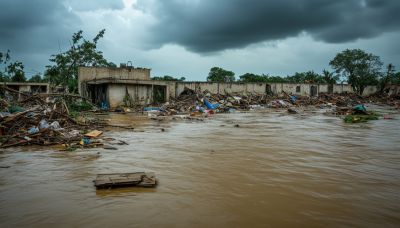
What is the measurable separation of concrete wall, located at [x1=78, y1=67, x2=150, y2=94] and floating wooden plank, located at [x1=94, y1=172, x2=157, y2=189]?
19.5 metres

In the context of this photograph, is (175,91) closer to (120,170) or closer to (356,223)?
(120,170)

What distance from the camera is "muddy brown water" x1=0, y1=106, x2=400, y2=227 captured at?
322 centimetres

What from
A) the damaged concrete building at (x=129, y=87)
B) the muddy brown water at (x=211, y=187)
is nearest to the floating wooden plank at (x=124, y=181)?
the muddy brown water at (x=211, y=187)

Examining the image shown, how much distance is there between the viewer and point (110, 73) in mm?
24641

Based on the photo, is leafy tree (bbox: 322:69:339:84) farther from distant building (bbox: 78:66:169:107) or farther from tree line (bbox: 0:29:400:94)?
distant building (bbox: 78:66:169:107)

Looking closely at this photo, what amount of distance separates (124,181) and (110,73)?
71.7 feet

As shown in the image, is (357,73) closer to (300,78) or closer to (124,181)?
(300,78)

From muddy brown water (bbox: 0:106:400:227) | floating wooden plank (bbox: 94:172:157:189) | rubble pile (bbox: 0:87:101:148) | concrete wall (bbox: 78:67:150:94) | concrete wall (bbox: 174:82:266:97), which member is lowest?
muddy brown water (bbox: 0:106:400:227)

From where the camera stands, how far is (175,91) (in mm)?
27125

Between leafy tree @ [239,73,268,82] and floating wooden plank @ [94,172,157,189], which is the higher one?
leafy tree @ [239,73,268,82]

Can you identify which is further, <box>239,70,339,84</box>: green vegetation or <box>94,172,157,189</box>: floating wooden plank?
<box>239,70,339,84</box>: green vegetation

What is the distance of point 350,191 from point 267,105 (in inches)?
903

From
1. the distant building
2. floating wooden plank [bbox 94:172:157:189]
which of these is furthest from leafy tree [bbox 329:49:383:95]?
floating wooden plank [bbox 94:172:157:189]

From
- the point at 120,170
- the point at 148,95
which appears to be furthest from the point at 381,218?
the point at 148,95
